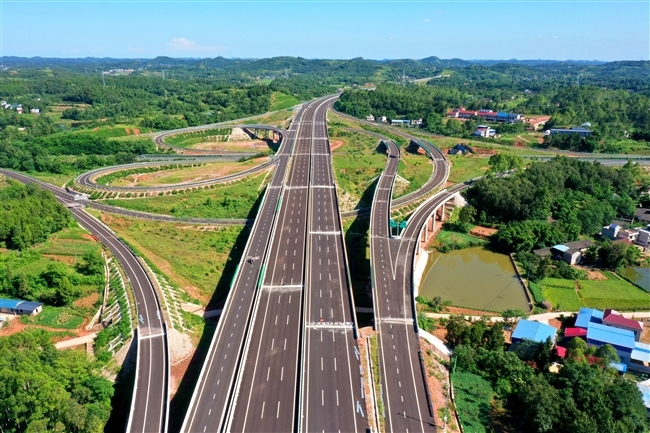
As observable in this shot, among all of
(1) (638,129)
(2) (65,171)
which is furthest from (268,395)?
(1) (638,129)

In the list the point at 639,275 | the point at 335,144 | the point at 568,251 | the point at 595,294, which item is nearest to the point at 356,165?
the point at 335,144

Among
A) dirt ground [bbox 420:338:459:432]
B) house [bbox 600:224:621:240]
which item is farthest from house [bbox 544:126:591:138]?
dirt ground [bbox 420:338:459:432]

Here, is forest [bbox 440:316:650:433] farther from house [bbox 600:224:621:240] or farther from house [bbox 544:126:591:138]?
house [bbox 544:126:591:138]

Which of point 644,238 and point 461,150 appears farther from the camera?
point 461,150

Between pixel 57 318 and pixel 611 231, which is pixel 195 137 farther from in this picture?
pixel 611 231

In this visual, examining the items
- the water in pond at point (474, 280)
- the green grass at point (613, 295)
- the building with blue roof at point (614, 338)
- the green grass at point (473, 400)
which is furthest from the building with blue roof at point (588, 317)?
the green grass at point (473, 400)
